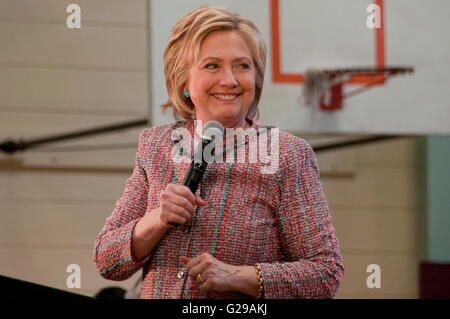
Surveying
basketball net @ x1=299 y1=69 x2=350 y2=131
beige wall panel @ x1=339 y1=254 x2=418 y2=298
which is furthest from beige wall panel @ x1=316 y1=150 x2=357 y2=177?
beige wall panel @ x1=339 y1=254 x2=418 y2=298

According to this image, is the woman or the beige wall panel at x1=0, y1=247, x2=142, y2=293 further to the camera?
the beige wall panel at x1=0, y1=247, x2=142, y2=293

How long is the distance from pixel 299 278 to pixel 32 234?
6.08 feet

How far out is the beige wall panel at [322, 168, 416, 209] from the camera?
Result: 2938 mm

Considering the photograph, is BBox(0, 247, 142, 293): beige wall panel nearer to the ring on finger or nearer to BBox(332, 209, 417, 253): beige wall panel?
BBox(332, 209, 417, 253): beige wall panel

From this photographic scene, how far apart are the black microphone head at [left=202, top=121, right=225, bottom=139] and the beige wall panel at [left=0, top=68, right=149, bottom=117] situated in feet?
5.86

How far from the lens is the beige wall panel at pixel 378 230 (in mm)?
2875

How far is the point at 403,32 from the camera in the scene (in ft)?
9.32

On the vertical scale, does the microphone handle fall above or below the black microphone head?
below

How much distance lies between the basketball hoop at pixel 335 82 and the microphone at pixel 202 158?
184 centimetres

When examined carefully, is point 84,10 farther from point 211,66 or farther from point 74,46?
point 211,66

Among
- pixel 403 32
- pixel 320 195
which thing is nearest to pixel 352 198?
pixel 403 32

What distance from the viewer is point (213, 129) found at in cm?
104

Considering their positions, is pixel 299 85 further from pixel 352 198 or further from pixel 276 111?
pixel 352 198
